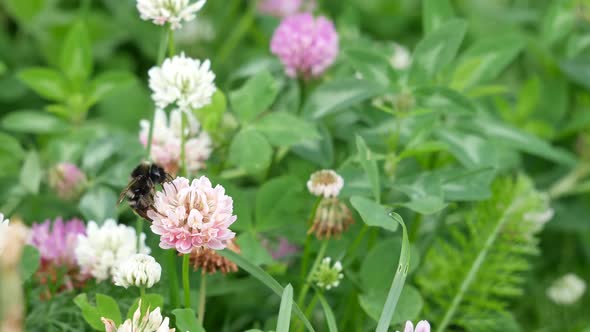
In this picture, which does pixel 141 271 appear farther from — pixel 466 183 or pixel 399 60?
pixel 399 60

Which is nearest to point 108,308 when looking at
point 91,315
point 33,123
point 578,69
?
point 91,315

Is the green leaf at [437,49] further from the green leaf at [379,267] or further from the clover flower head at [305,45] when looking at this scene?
the green leaf at [379,267]

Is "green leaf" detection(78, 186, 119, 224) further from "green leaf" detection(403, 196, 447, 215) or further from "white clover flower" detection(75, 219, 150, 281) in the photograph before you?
"green leaf" detection(403, 196, 447, 215)

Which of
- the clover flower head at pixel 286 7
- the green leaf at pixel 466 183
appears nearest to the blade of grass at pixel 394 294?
the green leaf at pixel 466 183

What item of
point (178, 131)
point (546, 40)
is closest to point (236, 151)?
point (178, 131)

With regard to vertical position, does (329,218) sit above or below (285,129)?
below

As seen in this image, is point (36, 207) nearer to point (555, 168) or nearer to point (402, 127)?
point (402, 127)

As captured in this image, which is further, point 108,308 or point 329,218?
point 329,218
